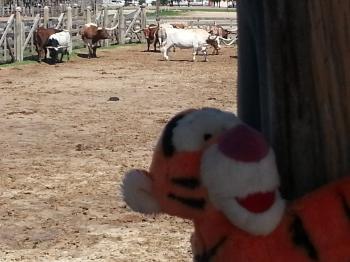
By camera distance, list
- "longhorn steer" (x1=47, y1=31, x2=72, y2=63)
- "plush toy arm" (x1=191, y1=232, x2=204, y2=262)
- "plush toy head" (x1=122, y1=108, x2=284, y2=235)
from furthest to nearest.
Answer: "longhorn steer" (x1=47, y1=31, x2=72, y2=63) → "plush toy arm" (x1=191, y1=232, x2=204, y2=262) → "plush toy head" (x1=122, y1=108, x2=284, y2=235)

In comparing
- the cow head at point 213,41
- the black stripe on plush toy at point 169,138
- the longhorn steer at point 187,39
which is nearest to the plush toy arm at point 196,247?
the black stripe on plush toy at point 169,138

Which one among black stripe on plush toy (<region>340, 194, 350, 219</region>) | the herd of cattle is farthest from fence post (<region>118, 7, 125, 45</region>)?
black stripe on plush toy (<region>340, 194, 350, 219</region>)

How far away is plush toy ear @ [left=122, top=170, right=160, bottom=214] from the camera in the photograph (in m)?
1.16

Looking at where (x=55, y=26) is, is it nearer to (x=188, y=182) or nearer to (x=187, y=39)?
(x=187, y=39)

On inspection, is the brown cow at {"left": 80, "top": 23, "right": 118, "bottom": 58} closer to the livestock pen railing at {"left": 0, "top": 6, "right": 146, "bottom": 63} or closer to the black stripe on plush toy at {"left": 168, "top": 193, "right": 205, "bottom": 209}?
the livestock pen railing at {"left": 0, "top": 6, "right": 146, "bottom": 63}

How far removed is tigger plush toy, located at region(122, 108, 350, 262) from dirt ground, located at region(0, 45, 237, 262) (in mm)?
377

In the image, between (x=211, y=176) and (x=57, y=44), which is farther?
(x=57, y=44)

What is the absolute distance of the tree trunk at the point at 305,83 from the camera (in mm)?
1076

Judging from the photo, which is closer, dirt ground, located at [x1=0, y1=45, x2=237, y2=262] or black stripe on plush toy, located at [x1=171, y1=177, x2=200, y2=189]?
black stripe on plush toy, located at [x1=171, y1=177, x2=200, y2=189]

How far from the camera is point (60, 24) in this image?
27.0 m

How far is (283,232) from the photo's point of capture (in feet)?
3.51

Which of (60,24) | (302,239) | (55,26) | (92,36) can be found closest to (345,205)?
(302,239)

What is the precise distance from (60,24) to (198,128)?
2633cm

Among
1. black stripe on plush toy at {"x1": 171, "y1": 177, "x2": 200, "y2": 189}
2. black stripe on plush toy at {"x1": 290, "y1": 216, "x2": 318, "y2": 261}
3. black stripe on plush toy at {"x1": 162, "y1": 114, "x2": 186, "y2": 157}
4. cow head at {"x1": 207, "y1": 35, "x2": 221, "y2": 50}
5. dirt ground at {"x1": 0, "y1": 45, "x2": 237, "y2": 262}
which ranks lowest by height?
dirt ground at {"x1": 0, "y1": 45, "x2": 237, "y2": 262}
